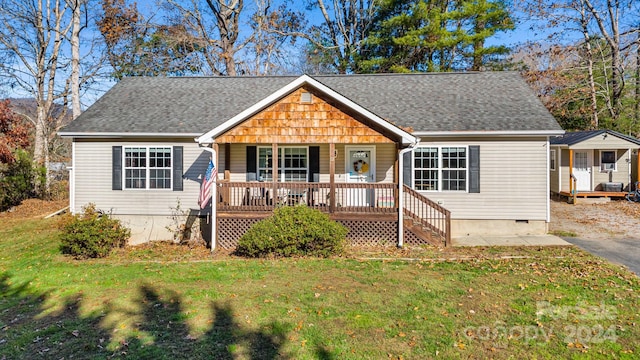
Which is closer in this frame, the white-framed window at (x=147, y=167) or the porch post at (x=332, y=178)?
the porch post at (x=332, y=178)

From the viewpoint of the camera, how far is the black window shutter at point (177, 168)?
1231cm

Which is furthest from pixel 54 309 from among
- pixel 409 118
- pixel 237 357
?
pixel 409 118

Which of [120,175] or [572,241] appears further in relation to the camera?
[120,175]

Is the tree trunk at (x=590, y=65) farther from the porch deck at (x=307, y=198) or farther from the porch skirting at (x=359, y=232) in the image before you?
the porch skirting at (x=359, y=232)

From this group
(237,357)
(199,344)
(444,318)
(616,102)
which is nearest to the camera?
(237,357)

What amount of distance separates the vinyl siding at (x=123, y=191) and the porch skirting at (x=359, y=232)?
206cm

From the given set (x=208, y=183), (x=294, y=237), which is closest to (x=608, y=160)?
(x=294, y=237)

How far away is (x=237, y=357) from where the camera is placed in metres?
4.62

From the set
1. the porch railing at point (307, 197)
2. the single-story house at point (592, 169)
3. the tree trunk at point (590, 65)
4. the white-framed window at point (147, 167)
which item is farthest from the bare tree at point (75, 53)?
the tree trunk at point (590, 65)

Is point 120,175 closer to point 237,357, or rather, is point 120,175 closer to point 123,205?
point 123,205

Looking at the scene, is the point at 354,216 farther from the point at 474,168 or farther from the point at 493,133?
the point at 493,133

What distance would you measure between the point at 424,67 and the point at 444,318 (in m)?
23.2

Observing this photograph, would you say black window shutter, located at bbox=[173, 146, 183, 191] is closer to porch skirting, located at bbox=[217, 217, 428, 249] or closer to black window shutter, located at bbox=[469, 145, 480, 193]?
porch skirting, located at bbox=[217, 217, 428, 249]

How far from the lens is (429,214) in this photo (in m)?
Answer: 12.0
